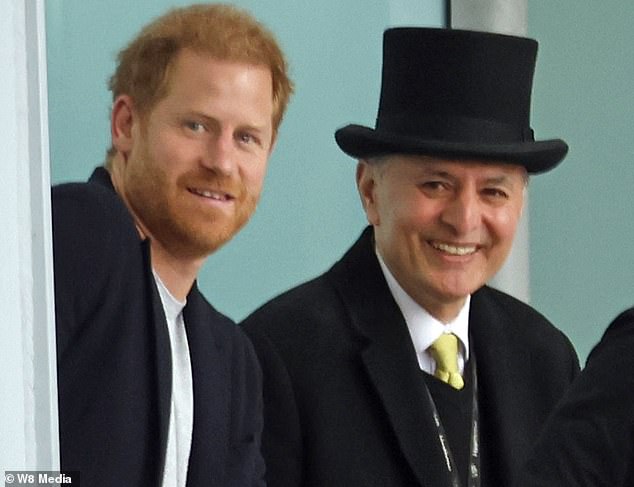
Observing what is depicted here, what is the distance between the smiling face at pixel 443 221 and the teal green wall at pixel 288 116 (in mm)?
103

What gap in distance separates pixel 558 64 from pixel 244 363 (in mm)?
812

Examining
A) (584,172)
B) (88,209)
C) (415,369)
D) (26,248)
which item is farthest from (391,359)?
(26,248)

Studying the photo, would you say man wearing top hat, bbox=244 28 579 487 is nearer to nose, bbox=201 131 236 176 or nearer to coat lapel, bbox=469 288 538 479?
coat lapel, bbox=469 288 538 479

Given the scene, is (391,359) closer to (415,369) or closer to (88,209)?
(415,369)

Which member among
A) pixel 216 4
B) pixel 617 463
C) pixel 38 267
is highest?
pixel 216 4

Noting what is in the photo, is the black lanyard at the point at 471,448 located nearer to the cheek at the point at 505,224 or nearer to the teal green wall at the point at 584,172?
the cheek at the point at 505,224

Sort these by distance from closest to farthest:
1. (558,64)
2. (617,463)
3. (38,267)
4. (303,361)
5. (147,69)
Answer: (38,267), (617,463), (147,69), (303,361), (558,64)

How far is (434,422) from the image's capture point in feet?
5.57

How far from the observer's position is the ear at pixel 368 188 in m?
1.74

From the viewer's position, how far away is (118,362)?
1397 mm

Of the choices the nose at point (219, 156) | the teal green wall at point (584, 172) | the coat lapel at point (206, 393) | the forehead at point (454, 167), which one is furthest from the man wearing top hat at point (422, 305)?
the teal green wall at point (584, 172)

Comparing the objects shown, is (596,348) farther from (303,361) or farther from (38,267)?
(38,267)

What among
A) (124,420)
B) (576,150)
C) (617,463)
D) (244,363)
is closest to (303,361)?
(244,363)

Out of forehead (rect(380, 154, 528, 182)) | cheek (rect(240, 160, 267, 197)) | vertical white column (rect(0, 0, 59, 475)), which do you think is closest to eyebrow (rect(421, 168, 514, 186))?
forehead (rect(380, 154, 528, 182))
